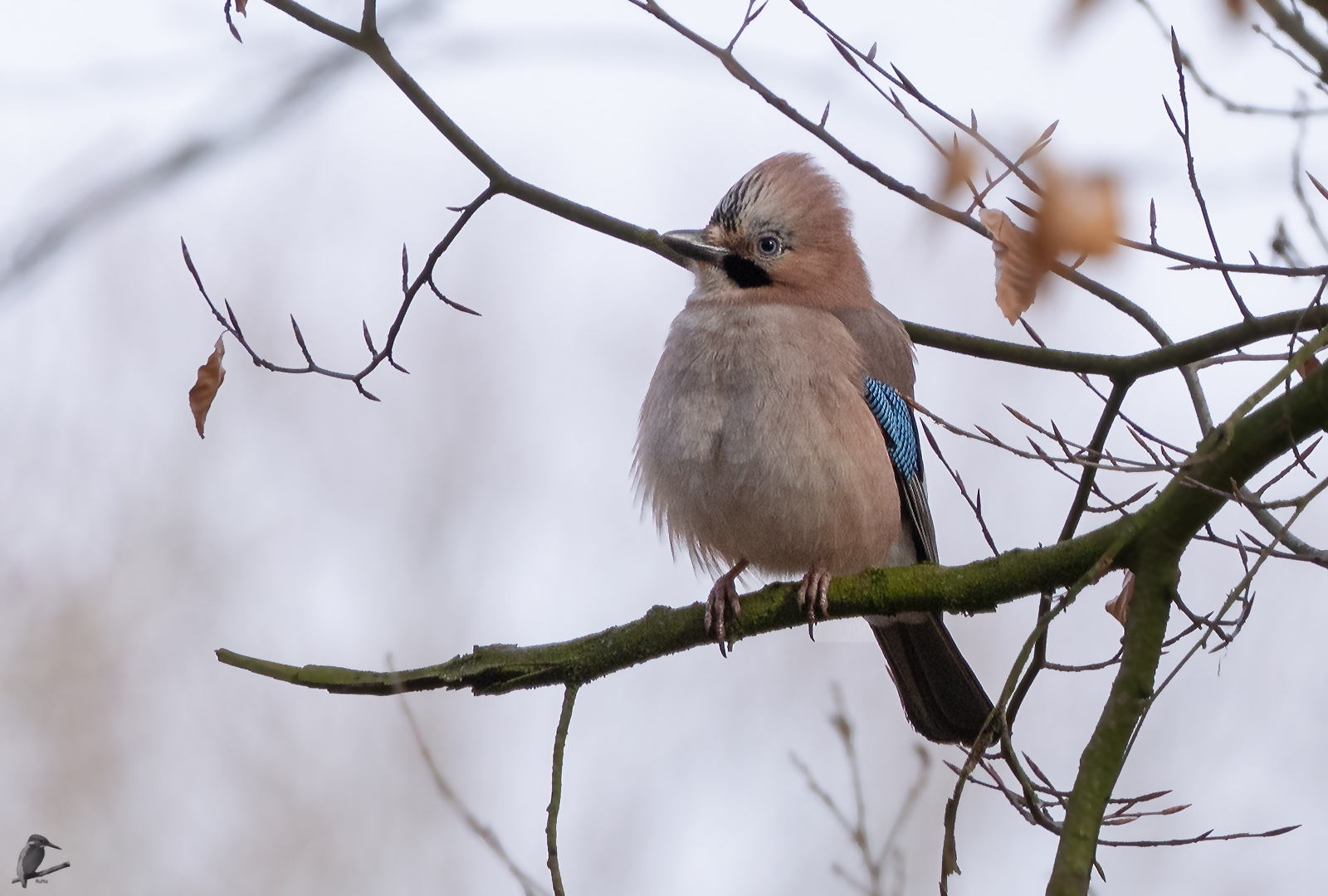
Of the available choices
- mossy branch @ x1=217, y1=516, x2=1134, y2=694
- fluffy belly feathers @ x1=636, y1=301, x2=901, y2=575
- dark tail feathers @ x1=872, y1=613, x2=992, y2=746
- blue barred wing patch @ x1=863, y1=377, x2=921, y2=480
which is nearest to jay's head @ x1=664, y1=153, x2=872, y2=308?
fluffy belly feathers @ x1=636, y1=301, x2=901, y2=575

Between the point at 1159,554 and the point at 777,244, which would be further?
the point at 777,244

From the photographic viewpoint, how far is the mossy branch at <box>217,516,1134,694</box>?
133 inches

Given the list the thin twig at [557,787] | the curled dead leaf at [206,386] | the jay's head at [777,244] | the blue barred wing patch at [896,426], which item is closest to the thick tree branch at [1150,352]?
the blue barred wing patch at [896,426]

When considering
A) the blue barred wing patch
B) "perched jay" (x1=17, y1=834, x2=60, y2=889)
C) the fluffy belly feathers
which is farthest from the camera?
the blue barred wing patch

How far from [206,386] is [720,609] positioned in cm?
173

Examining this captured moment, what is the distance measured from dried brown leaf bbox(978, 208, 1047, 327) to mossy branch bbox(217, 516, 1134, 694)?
1.95 feet

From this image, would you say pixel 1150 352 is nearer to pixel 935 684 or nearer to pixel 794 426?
pixel 794 426

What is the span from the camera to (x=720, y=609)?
389 cm

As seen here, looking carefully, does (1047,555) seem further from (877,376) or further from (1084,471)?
(877,376)

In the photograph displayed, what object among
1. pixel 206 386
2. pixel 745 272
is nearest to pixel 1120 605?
pixel 745 272

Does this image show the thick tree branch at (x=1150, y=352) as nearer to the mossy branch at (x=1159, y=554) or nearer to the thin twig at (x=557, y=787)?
the mossy branch at (x=1159, y=554)

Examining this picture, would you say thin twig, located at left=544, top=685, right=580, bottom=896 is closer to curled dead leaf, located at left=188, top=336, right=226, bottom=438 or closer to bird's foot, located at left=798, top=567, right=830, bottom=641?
bird's foot, located at left=798, top=567, right=830, bottom=641

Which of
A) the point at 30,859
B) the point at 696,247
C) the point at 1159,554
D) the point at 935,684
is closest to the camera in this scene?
the point at 1159,554

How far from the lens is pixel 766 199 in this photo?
16.7ft
